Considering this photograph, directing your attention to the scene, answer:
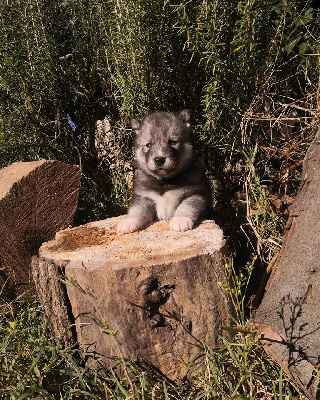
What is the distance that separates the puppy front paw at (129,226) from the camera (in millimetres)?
3576

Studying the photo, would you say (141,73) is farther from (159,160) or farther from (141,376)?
(141,376)

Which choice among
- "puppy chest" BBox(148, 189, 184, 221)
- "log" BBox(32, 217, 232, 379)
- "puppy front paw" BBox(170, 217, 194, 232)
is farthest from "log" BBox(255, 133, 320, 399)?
"puppy chest" BBox(148, 189, 184, 221)

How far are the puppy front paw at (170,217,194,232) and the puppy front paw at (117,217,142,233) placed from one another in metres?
0.32

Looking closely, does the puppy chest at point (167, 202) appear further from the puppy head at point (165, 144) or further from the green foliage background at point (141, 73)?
the green foliage background at point (141, 73)

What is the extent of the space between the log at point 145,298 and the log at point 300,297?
0.34 m

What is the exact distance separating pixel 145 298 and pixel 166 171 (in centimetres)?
131

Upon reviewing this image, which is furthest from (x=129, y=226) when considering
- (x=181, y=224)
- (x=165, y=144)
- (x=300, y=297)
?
(x=300, y=297)

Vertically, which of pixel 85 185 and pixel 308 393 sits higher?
pixel 85 185

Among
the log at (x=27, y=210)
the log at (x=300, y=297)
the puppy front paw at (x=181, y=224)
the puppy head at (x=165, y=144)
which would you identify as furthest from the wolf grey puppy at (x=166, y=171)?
the log at (x=300, y=297)

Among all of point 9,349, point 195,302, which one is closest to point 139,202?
point 195,302

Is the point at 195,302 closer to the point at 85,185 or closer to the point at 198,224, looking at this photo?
the point at 198,224

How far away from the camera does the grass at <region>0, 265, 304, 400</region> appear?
2.63 m

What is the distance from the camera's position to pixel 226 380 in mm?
2688

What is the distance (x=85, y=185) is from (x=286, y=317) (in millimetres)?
3120
